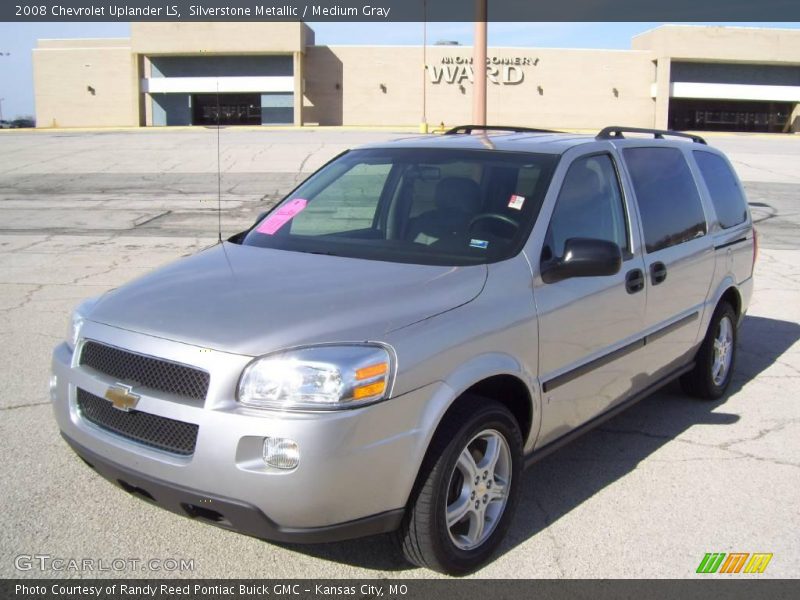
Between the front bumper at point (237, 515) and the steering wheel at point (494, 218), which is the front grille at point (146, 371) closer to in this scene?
the front bumper at point (237, 515)

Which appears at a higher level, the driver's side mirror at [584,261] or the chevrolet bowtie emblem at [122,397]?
the driver's side mirror at [584,261]

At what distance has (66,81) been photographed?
55.0m

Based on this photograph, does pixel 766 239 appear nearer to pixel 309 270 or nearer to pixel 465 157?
pixel 465 157

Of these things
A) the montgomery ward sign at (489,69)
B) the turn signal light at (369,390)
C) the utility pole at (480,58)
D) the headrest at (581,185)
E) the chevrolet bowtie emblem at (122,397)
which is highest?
the montgomery ward sign at (489,69)

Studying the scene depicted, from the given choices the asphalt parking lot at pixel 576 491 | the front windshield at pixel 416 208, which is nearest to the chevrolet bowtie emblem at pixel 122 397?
the asphalt parking lot at pixel 576 491

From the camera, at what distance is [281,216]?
4543 millimetres

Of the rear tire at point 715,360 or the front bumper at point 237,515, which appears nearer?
the front bumper at point 237,515

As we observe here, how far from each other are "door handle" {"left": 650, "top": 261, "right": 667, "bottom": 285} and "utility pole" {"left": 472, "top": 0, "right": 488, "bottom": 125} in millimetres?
12828

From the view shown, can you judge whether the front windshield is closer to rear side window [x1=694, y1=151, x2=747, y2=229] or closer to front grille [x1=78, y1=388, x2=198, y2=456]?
front grille [x1=78, y1=388, x2=198, y2=456]

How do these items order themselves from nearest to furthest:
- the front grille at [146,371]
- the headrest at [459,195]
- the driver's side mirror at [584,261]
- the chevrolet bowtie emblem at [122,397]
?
the front grille at [146,371] → the chevrolet bowtie emblem at [122,397] → the driver's side mirror at [584,261] → the headrest at [459,195]

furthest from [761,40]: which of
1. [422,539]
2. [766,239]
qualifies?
[422,539]

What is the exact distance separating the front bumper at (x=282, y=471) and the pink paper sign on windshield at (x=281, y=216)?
1511 millimetres

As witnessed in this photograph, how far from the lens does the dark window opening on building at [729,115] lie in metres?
57.0

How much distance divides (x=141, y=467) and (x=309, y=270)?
45.1 inches
